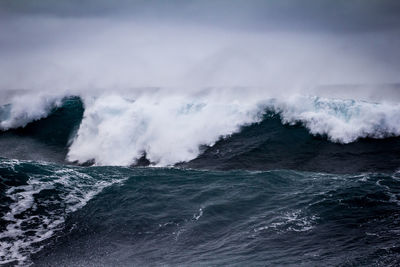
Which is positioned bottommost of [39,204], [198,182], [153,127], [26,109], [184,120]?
[39,204]

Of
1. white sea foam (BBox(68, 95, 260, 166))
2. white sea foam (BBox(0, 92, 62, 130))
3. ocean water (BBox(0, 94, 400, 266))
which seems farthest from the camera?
white sea foam (BBox(0, 92, 62, 130))

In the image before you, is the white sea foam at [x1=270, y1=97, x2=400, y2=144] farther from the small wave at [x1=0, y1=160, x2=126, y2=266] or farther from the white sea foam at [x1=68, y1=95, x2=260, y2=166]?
the small wave at [x1=0, y1=160, x2=126, y2=266]

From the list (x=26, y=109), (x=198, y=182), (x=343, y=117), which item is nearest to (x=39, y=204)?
(x=198, y=182)

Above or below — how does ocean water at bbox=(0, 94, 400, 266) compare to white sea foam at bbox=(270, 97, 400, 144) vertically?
below

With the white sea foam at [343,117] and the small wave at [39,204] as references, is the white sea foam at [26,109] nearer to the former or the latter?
the small wave at [39,204]

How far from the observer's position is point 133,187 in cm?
1797

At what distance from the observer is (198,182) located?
18500 millimetres

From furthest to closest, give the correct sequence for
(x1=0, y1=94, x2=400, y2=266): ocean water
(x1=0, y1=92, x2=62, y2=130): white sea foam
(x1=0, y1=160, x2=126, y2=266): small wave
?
1. (x1=0, y1=92, x2=62, y2=130): white sea foam
2. (x1=0, y1=160, x2=126, y2=266): small wave
3. (x1=0, y1=94, x2=400, y2=266): ocean water

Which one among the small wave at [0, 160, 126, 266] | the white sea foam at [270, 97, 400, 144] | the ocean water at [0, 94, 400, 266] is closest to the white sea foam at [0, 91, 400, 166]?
the white sea foam at [270, 97, 400, 144]

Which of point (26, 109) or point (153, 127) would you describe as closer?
point (153, 127)

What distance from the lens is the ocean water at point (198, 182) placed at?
461 inches

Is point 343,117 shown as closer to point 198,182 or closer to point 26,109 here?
point 198,182

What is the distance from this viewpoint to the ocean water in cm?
1172

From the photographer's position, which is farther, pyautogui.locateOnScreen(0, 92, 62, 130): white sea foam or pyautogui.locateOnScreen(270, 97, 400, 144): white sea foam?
pyautogui.locateOnScreen(0, 92, 62, 130): white sea foam
